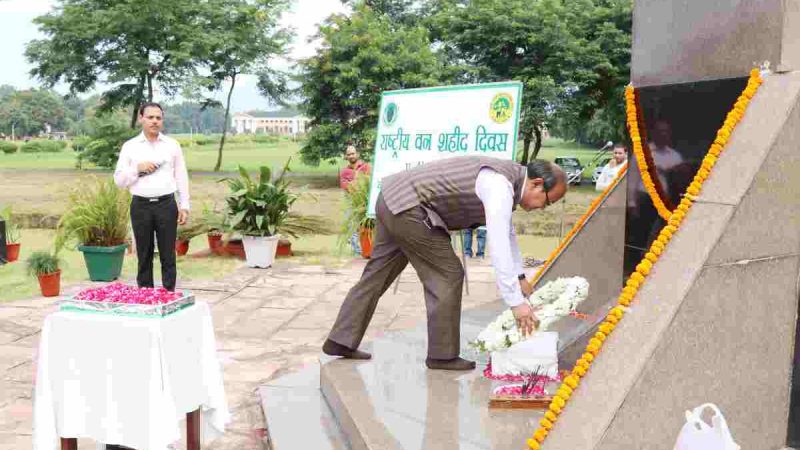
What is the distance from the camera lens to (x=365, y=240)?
9469mm

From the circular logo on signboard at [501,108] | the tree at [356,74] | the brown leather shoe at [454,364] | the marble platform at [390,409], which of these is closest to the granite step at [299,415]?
the marble platform at [390,409]

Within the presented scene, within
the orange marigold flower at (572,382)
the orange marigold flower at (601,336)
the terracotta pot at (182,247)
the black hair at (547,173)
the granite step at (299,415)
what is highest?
the black hair at (547,173)

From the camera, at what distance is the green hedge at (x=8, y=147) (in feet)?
127

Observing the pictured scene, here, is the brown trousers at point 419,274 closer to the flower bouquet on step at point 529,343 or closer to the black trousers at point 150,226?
the flower bouquet on step at point 529,343

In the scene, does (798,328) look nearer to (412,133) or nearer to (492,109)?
(492,109)

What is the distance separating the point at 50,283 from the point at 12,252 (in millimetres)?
2630

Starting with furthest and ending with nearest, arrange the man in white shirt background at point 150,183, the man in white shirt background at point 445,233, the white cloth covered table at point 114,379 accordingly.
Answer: the man in white shirt background at point 150,183 < the man in white shirt background at point 445,233 < the white cloth covered table at point 114,379

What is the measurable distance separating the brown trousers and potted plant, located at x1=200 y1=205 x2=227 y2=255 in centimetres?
551

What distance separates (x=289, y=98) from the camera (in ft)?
95.9

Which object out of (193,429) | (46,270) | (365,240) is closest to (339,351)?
(193,429)

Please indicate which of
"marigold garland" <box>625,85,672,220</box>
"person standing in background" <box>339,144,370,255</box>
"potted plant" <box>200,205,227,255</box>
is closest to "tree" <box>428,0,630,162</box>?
"person standing in background" <box>339,144,370,255</box>

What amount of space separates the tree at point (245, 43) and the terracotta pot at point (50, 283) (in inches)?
774

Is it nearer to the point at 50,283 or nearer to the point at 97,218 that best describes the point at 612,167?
the point at 97,218

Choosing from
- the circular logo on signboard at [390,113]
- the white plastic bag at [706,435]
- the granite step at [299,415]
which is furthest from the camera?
the circular logo on signboard at [390,113]
